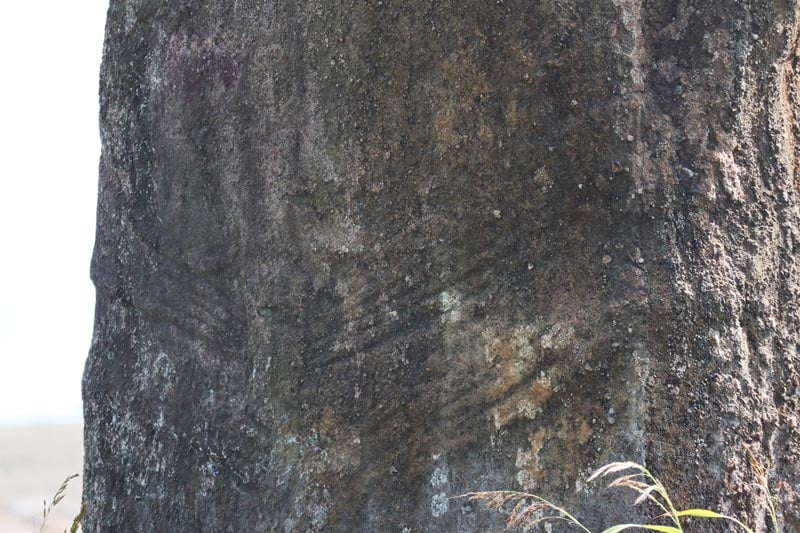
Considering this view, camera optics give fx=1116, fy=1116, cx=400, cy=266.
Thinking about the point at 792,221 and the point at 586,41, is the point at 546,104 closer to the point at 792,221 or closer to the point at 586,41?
the point at 586,41

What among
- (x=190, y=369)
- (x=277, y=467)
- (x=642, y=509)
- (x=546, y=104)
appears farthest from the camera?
(x=190, y=369)

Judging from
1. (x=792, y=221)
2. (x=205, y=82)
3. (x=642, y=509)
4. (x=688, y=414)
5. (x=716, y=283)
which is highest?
(x=205, y=82)

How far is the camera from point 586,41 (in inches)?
77.2

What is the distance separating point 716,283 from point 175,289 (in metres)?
1.13

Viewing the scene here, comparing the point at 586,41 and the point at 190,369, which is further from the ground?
the point at 586,41

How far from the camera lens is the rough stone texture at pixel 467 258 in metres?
1.93

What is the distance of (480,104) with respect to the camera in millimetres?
2043

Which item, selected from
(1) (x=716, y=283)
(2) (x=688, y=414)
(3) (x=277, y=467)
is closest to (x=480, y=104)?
(1) (x=716, y=283)

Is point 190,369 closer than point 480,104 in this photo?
No

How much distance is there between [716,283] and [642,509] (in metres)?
0.41

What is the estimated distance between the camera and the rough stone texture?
76.1 inches

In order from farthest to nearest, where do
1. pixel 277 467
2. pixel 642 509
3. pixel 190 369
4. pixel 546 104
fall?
pixel 190 369, pixel 277 467, pixel 546 104, pixel 642 509

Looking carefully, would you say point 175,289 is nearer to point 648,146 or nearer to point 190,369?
point 190,369

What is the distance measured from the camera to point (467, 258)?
2.07 metres
